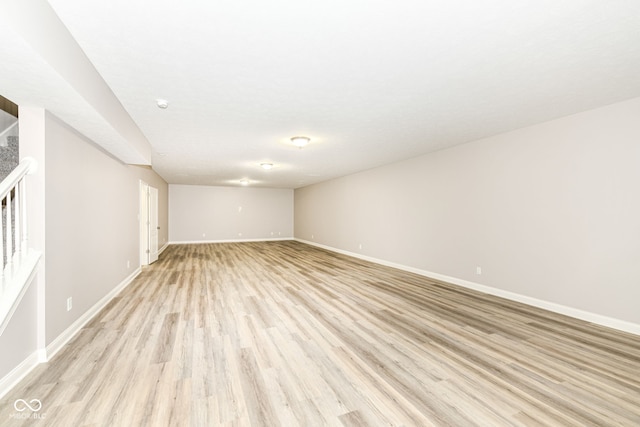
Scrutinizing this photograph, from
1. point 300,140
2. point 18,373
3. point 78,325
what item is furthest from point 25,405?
point 300,140

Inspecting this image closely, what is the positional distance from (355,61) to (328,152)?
3313 millimetres

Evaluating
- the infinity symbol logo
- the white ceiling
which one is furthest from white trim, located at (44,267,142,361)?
the white ceiling

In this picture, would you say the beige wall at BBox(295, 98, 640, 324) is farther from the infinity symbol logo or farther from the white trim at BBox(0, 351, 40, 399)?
the white trim at BBox(0, 351, 40, 399)

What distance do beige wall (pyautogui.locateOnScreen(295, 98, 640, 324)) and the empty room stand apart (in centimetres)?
2

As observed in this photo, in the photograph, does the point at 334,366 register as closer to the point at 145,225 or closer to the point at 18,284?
the point at 18,284

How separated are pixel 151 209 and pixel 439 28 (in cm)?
782

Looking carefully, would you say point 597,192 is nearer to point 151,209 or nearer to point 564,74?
point 564,74

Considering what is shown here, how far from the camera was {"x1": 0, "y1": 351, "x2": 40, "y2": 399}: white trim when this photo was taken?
6.49 feet

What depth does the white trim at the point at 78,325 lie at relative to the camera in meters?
2.54

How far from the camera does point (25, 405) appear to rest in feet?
6.10

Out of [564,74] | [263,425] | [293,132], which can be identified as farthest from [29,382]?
[564,74]

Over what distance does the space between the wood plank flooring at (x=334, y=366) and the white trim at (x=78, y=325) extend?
0.27ft

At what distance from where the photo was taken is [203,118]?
361 centimetres

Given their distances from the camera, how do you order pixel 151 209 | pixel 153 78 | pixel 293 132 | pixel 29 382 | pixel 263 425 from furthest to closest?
pixel 151 209
pixel 293 132
pixel 153 78
pixel 29 382
pixel 263 425
